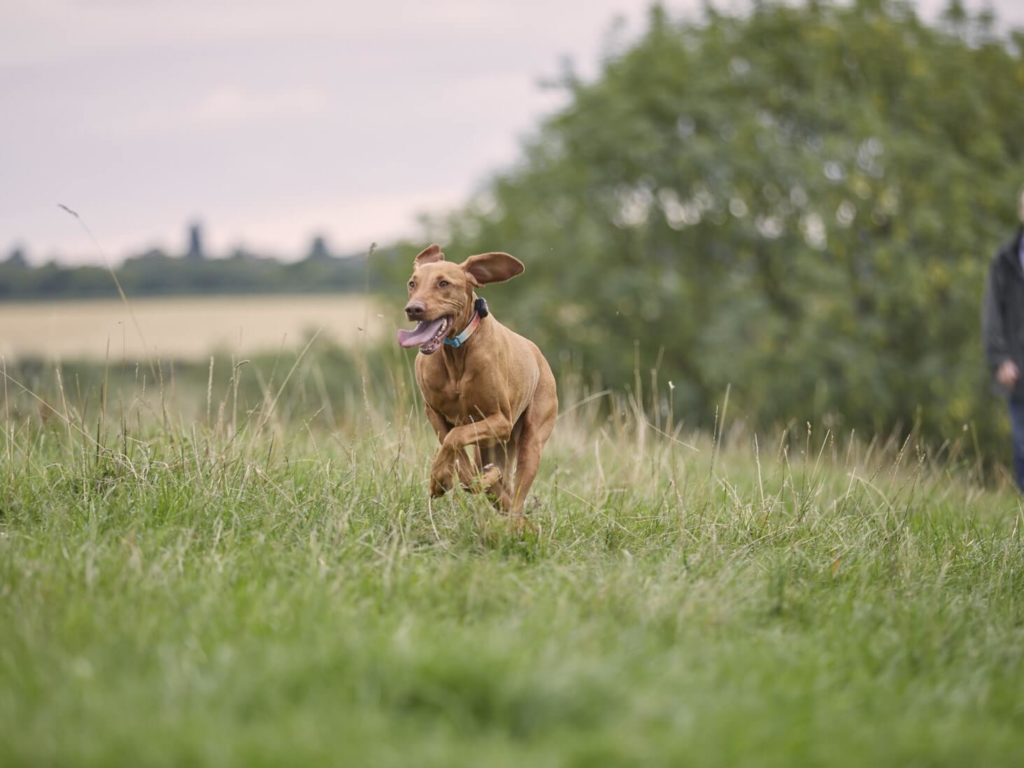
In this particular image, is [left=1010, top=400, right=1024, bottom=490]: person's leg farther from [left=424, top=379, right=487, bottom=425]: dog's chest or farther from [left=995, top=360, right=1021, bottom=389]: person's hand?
[left=424, top=379, right=487, bottom=425]: dog's chest

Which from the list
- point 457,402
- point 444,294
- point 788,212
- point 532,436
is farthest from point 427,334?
point 788,212

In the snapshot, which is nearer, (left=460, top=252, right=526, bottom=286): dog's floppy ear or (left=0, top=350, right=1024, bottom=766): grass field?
(left=0, top=350, right=1024, bottom=766): grass field

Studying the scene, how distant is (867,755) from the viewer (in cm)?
286

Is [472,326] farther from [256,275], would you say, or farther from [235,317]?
[256,275]

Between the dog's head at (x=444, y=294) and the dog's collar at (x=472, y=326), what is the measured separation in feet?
0.07

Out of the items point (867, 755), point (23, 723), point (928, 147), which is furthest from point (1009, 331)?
point (928, 147)

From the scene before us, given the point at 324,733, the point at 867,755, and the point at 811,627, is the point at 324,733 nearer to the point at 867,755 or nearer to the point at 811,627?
the point at 867,755

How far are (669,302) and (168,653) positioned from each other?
18205 millimetres

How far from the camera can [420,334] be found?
4.26 meters

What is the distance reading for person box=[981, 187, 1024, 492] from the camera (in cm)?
759

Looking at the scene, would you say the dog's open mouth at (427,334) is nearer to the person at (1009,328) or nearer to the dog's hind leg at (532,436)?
the dog's hind leg at (532,436)

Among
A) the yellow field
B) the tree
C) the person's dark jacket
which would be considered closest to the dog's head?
the person's dark jacket

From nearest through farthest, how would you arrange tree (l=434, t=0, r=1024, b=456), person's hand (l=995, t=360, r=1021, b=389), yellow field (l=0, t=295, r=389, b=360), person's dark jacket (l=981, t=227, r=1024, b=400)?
person's hand (l=995, t=360, r=1021, b=389) < person's dark jacket (l=981, t=227, r=1024, b=400) < tree (l=434, t=0, r=1024, b=456) < yellow field (l=0, t=295, r=389, b=360)

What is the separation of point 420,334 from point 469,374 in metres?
0.32
